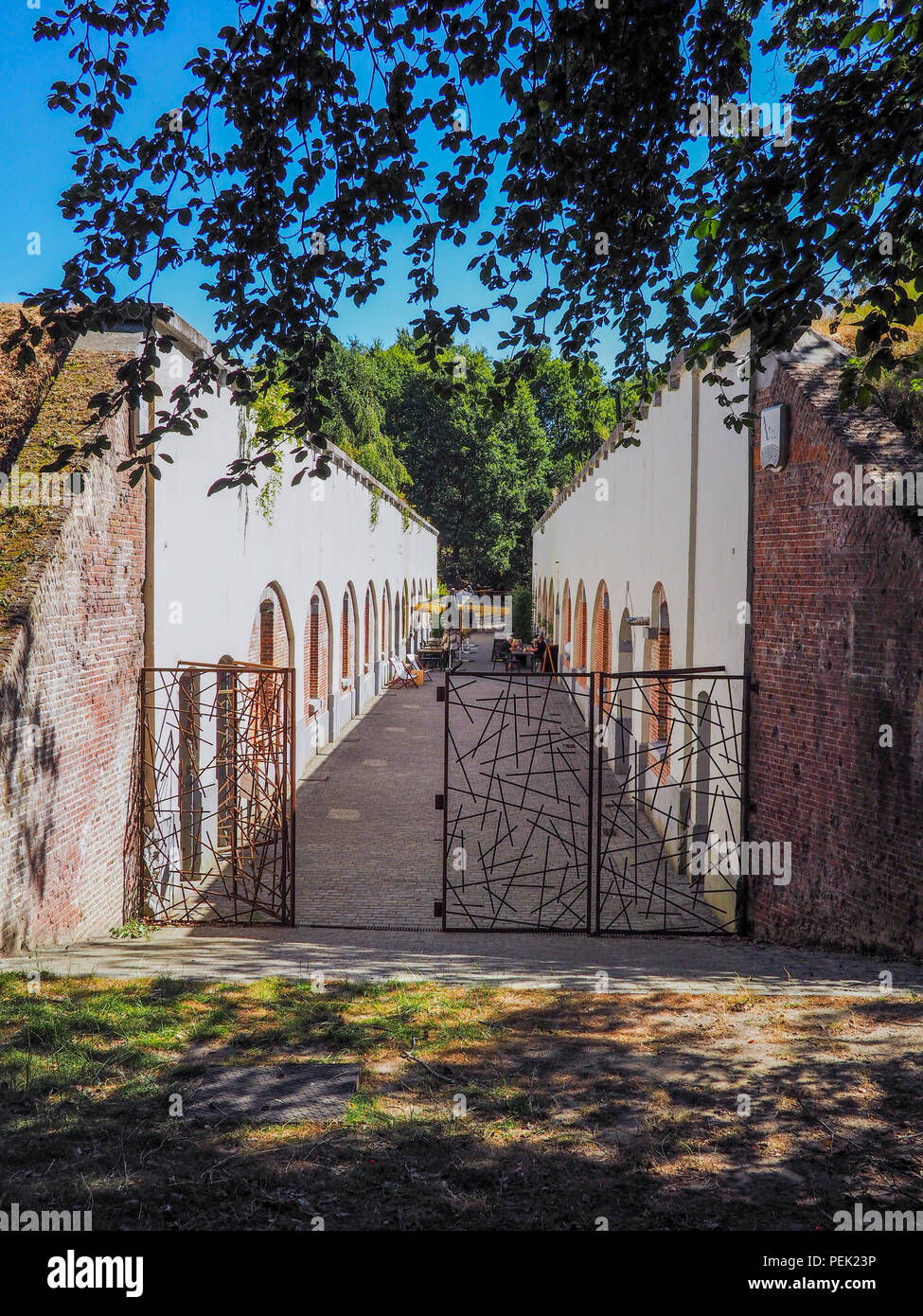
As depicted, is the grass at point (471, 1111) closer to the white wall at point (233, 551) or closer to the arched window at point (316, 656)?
the white wall at point (233, 551)

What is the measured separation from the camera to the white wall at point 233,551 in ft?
29.2

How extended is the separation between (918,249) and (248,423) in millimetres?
8542

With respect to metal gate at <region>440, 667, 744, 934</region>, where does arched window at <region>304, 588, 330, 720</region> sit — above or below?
above

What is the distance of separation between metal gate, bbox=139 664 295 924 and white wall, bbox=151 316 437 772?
0.44 meters

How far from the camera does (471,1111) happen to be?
3965 millimetres

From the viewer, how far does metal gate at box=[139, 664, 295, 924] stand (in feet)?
28.2

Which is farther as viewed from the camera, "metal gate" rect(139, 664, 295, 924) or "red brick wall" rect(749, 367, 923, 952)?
"metal gate" rect(139, 664, 295, 924)

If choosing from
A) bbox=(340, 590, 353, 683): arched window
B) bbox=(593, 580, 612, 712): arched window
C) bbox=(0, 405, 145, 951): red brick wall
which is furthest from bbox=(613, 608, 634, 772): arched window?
bbox=(0, 405, 145, 951): red brick wall

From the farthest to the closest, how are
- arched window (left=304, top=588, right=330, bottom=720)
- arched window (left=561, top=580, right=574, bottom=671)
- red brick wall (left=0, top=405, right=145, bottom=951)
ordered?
arched window (left=561, top=580, right=574, bottom=671) → arched window (left=304, top=588, right=330, bottom=720) → red brick wall (left=0, top=405, right=145, bottom=951)

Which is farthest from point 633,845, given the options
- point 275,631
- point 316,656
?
point 316,656

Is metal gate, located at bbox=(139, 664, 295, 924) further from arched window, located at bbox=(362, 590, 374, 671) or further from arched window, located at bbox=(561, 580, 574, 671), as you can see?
arched window, located at bbox=(561, 580, 574, 671)

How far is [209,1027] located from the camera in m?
4.91

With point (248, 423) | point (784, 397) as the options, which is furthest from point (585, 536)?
point (784, 397)
